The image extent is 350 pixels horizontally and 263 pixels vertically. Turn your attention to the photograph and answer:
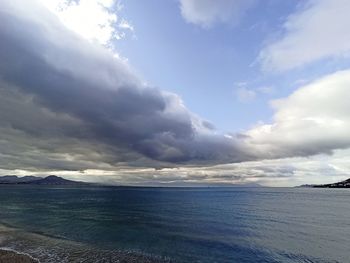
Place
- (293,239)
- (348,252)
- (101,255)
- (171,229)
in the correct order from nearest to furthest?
(101,255)
(348,252)
(293,239)
(171,229)

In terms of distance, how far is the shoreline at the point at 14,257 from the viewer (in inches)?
1233

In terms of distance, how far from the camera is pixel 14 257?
3269 centimetres

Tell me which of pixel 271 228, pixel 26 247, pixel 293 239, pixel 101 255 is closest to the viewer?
pixel 101 255

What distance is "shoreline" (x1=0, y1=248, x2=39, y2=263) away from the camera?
31328mm

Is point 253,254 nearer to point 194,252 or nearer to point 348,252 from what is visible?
point 194,252

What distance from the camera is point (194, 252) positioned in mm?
38000

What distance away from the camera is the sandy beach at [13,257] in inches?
1232

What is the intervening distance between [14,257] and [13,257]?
111 millimetres

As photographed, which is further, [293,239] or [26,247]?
[293,239]

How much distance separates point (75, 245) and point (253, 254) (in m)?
23.8

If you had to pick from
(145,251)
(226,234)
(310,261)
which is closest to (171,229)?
(226,234)

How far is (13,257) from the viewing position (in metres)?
32.7

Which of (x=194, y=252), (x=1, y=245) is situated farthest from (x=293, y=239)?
(x=1, y=245)

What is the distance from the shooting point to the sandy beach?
1232 inches
